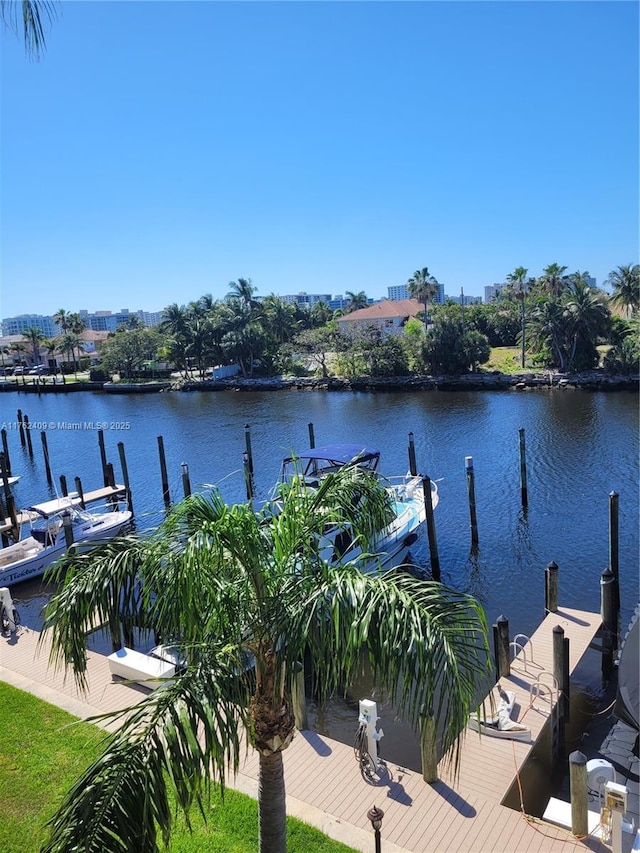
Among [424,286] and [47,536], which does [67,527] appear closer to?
[47,536]

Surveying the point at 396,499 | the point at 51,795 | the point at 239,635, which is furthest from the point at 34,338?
the point at 239,635

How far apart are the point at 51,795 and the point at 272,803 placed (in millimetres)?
4884

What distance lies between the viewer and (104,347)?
96.0 metres

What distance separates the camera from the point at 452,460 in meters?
37.3

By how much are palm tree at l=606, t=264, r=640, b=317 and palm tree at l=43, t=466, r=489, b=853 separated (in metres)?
68.2

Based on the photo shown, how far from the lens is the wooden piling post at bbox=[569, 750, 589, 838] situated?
30.8 feet

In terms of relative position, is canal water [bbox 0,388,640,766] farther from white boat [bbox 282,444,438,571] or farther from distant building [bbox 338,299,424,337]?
distant building [bbox 338,299,424,337]

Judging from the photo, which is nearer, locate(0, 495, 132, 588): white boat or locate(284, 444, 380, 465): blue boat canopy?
locate(0, 495, 132, 588): white boat

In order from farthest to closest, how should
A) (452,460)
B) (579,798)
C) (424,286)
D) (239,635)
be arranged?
(424,286) < (452,460) < (579,798) < (239,635)

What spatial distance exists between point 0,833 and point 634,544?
2160 cm

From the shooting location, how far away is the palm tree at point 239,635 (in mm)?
5395

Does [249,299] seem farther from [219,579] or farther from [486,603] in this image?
[219,579]

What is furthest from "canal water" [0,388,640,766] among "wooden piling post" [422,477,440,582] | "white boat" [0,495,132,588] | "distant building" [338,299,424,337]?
"distant building" [338,299,424,337]

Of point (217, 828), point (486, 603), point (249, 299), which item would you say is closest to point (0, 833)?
point (217, 828)
